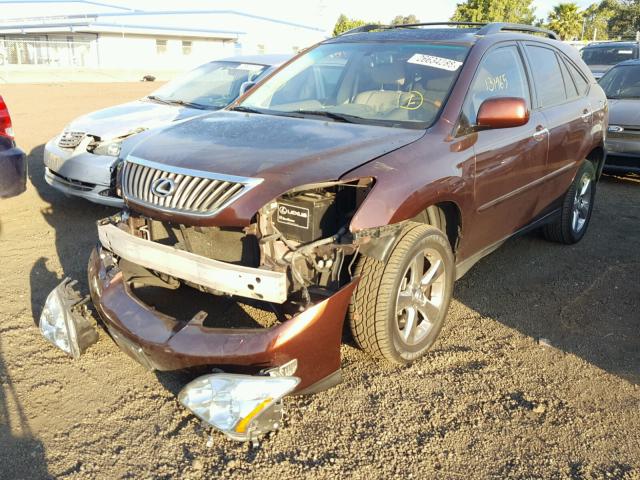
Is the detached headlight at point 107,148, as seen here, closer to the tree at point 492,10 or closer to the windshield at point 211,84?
the windshield at point 211,84

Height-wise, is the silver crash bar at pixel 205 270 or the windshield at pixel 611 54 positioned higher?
the windshield at pixel 611 54

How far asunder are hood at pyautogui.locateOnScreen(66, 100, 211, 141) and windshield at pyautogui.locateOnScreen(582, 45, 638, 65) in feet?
34.8

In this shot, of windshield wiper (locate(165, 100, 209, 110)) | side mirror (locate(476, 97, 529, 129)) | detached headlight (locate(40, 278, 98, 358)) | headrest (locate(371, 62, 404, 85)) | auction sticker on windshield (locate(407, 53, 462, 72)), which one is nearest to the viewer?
detached headlight (locate(40, 278, 98, 358))

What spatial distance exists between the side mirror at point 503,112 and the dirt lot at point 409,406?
1372 millimetres

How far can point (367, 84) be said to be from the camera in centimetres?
420

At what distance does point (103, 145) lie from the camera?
6309 millimetres

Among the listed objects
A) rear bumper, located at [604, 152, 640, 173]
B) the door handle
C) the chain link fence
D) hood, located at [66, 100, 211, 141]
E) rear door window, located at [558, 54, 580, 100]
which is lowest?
the chain link fence

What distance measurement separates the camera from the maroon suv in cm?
288

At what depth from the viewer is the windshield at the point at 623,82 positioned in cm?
905

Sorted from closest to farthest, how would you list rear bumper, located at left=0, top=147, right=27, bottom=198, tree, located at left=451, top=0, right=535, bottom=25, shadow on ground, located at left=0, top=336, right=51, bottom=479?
shadow on ground, located at left=0, top=336, right=51, bottom=479, rear bumper, located at left=0, top=147, right=27, bottom=198, tree, located at left=451, top=0, right=535, bottom=25

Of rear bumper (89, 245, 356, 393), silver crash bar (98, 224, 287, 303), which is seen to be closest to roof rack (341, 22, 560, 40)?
rear bumper (89, 245, 356, 393)

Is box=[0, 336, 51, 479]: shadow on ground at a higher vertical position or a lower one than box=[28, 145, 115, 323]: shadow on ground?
higher

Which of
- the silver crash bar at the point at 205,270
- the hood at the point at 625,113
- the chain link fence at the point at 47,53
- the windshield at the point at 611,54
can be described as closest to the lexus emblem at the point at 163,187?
the silver crash bar at the point at 205,270

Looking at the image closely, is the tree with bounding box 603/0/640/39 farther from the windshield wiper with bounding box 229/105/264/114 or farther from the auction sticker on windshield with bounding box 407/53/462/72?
the windshield wiper with bounding box 229/105/264/114
